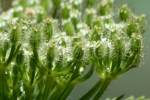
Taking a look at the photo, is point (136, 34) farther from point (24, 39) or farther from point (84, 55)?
point (24, 39)

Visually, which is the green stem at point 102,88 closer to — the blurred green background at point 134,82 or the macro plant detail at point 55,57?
the macro plant detail at point 55,57

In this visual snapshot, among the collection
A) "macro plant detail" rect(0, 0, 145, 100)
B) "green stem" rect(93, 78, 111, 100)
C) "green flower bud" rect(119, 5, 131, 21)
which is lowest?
"green stem" rect(93, 78, 111, 100)

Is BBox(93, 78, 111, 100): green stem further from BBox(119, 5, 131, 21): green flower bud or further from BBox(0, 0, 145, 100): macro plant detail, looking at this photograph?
BBox(119, 5, 131, 21): green flower bud

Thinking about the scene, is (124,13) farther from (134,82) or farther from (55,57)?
(134,82)

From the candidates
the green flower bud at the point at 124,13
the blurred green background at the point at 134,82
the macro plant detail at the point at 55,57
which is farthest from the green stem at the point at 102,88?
the blurred green background at the point at 134,82

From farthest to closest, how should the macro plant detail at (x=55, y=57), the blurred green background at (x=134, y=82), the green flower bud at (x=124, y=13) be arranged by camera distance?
1. the blurred green background at (x=134, y=82)
2. the green flower bud at (x=124, y=13)
3. the macro plant detail at (x=55, y=57)

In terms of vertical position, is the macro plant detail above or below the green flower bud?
below

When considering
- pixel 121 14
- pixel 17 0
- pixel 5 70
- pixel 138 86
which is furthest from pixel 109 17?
pixel 138 86

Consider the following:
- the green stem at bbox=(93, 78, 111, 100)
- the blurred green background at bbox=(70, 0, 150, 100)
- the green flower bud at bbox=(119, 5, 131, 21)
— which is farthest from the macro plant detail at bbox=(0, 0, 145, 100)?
the blurred green background at bbox=(70, 0, 150, 100)

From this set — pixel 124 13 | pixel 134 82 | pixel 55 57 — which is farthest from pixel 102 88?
pixel 134 82

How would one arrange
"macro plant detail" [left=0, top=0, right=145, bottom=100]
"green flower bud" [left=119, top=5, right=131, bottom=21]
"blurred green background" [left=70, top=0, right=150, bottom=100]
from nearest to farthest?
"macro plant detail" [left=0, top=0, right=145, bottom=100], "green flower bud" [left=119, top=5, right=131, bottom=21], "blurred green background" [left=70, top=0, right=150, bottom=100]

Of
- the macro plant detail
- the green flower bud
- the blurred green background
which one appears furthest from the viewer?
the blurred green background
